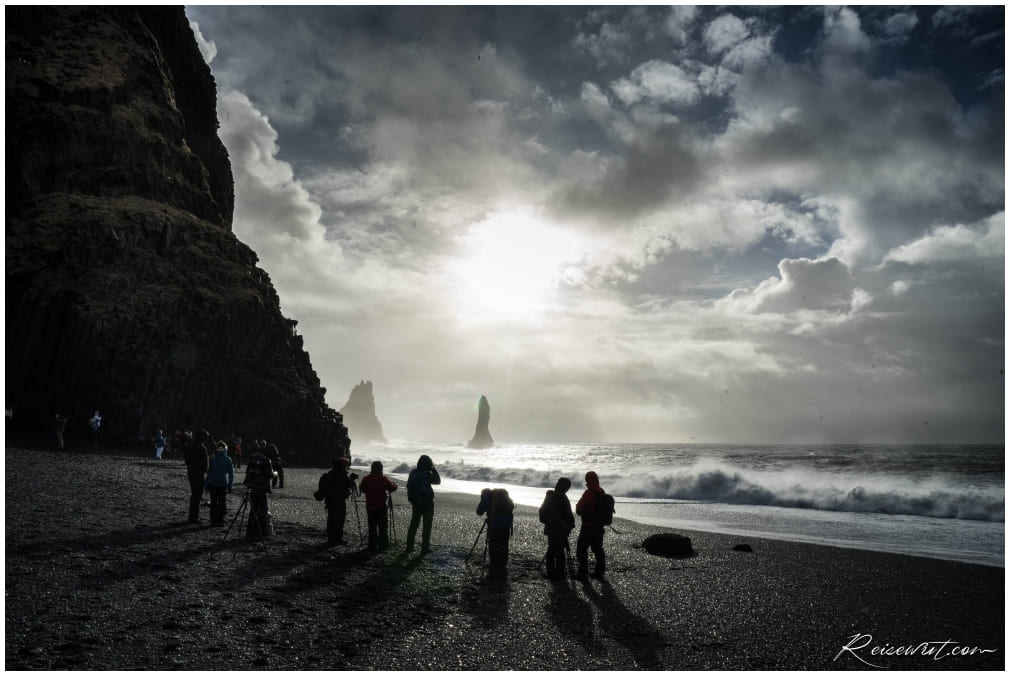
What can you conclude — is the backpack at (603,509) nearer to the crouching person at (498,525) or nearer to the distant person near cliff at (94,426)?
the crouching person at (498,525)

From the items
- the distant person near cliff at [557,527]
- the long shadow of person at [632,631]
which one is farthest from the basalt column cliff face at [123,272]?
the long shadow of person at [632,631]

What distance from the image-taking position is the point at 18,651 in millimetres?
6273

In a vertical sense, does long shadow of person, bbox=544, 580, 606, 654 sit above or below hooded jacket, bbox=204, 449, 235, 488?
below

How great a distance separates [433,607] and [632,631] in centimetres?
323

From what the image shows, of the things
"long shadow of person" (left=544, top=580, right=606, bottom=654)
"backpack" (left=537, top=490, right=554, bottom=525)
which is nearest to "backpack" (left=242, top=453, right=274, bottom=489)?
"backpack" (left=537, top=490, right=554, bottom=525)

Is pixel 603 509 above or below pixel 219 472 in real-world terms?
below

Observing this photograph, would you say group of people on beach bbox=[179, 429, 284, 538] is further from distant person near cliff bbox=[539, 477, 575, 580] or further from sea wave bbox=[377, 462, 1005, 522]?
sea wave bbox=[377, 462, 1005, 522]

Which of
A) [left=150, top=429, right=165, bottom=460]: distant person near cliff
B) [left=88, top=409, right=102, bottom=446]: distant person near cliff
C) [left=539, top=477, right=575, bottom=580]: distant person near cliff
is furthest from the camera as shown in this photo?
[left=150, top=429, right=165, bottom=460]: distant person near cliff

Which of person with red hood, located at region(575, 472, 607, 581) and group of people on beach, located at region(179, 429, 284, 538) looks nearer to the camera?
person with red hood, located at region(575, 472, 607, 581)

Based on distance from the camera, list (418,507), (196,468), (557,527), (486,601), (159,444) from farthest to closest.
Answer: (159,444) → (196,468) → (418,507) → (557,527) → (486,601)

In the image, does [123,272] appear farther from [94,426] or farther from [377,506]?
[377,506]

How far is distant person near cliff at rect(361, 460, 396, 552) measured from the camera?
13.5m

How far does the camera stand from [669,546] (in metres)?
15.2
